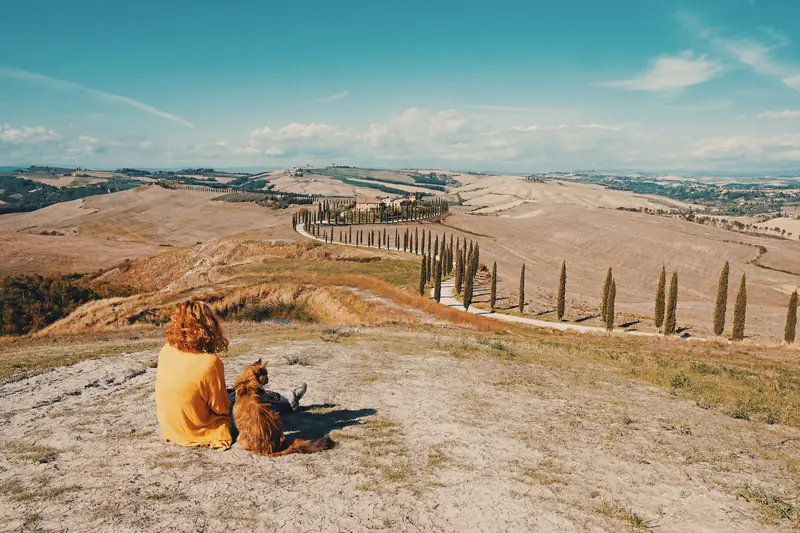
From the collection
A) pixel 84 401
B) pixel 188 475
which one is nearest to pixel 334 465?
pixel 188 475

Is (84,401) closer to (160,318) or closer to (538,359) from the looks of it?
(538,359)

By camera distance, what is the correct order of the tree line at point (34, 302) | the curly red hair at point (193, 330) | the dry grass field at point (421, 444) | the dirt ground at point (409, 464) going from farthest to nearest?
1. the tree line at point (34, 302)
2. the curly red hair at point (193, 330)
3. the dry grass field at point (421, 444)
4. the dirt ground at point (409, 464)

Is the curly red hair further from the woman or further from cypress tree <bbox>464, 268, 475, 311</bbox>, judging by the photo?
cypress tree <bbox>464, 268, 475, 311</bbox>

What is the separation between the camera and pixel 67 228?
19175 centimetres

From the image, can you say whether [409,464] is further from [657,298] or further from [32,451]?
[657,298]

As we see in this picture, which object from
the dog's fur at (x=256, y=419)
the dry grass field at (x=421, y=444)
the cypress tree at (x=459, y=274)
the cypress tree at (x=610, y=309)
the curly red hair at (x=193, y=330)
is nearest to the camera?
the dry grass field at (x=421, y=444)

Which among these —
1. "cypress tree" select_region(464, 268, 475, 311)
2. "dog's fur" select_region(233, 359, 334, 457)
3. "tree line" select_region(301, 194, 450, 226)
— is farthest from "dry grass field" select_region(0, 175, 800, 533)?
"tree line" select_region(301, 194, 450, 226)

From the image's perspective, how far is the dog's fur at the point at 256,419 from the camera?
9.88 metres

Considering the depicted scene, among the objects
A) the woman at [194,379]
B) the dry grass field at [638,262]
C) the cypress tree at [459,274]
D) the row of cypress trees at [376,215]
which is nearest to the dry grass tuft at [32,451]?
the woman at [194,379]

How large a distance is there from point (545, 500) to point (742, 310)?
6500cm

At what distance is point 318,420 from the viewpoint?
12.7m

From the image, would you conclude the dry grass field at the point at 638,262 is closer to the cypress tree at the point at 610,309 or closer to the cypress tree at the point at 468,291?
the cypress tree at the point at 610,309

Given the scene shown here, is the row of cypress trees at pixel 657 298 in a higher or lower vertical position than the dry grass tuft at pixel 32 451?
lower

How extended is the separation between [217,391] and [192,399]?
1.70 ft
